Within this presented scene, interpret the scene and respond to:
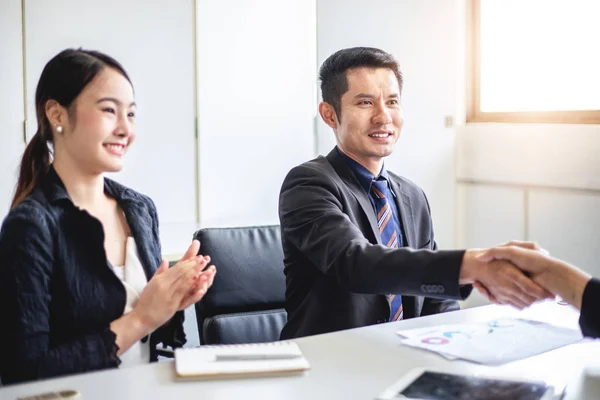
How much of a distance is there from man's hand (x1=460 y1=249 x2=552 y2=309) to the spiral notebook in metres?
0.48

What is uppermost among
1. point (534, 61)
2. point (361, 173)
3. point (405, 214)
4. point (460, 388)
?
point (534, 61)

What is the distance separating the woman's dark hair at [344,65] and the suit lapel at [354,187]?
167 mm

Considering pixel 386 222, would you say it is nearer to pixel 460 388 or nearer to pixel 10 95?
pixel 460 388

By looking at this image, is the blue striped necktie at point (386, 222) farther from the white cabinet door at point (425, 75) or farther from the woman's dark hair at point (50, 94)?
the white cabinet door at point (425, 75)

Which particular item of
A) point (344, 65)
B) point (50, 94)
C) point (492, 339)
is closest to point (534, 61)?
point (344, 65)

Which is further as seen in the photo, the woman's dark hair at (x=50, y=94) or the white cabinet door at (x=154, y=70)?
the white cabinet door at (x=154, y=70)

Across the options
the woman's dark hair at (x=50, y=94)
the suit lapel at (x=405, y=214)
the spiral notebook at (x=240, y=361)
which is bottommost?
the spiral notebook at (x=240, y=361)

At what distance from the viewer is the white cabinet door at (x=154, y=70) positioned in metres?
3.64

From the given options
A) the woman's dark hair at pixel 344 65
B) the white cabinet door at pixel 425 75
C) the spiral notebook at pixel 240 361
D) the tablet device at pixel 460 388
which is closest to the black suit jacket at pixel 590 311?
the tablet device at pixel 460 388

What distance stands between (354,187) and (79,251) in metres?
0.87

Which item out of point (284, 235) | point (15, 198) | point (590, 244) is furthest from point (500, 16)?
point (15, 198)

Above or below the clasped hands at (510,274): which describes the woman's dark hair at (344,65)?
above

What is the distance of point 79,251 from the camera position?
169 centimetres

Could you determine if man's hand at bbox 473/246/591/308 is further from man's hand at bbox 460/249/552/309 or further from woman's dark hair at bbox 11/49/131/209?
woman's dark hair at bbox 11/49/131/209
